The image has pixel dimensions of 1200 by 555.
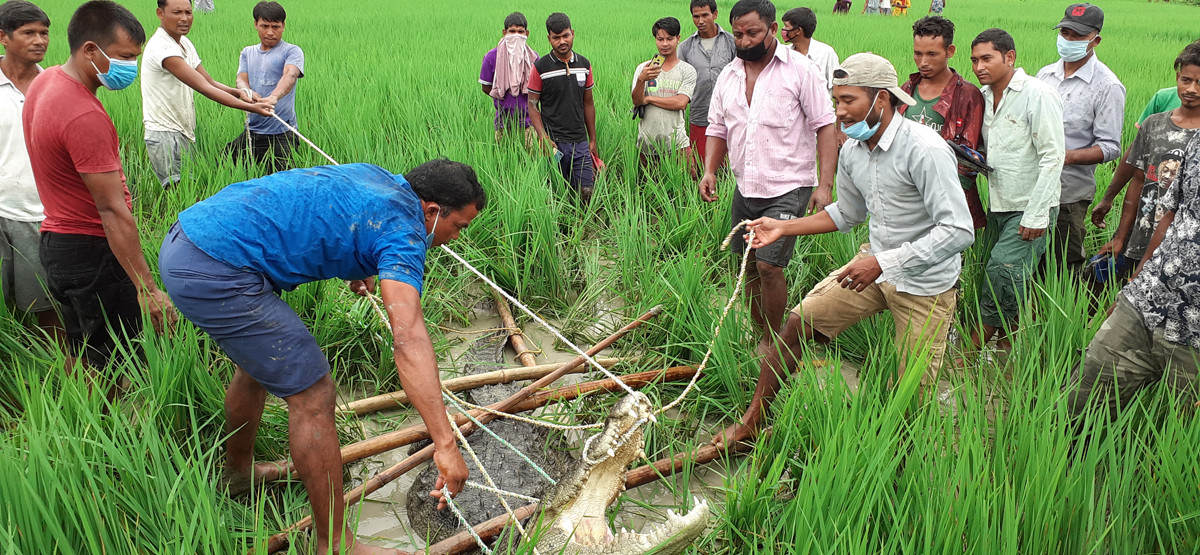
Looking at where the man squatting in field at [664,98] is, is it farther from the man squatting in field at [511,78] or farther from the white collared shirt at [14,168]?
the white collared shirt at [14,168]

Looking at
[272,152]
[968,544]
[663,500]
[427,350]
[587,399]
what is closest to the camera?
[968,544]

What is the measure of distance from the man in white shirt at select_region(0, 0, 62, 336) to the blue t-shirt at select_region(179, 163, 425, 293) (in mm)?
1308

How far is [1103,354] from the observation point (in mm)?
2309

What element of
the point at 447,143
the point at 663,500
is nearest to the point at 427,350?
the point at 663,500

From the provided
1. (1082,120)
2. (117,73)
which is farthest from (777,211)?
(117,73)

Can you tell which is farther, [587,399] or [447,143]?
[447,143]

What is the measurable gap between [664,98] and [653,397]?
2.66 metres

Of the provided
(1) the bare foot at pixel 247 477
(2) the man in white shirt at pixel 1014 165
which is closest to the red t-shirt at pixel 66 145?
(1) the bare foot at pixel 247 477

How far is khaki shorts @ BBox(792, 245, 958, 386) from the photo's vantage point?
2637mm

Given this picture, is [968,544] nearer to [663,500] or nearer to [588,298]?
[663,500]

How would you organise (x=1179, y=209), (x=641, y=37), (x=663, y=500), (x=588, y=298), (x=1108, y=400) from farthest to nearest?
(x=641, y=37), (x=588, y=298), (x=663, y=500), (x=1108, y=400), (x=1179, y=209)

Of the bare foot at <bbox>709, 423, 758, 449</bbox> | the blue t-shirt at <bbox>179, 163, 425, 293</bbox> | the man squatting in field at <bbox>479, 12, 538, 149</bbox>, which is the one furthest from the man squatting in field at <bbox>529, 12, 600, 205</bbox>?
the blue t-shirt at <bbox>179, 163, 425, 293</bbox>

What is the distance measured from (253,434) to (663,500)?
1.32 meters

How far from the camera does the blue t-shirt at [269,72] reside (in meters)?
5.02
